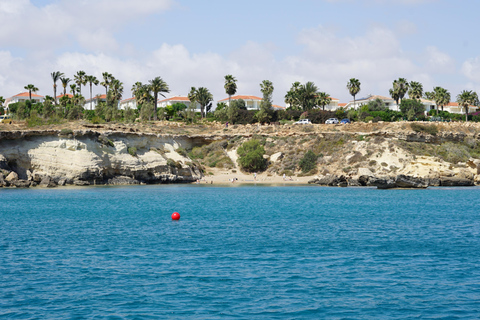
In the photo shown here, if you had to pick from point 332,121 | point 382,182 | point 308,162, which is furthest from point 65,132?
point 332,121

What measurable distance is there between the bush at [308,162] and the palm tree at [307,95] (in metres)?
32.4

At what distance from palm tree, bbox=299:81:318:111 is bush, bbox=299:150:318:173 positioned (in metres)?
32.4

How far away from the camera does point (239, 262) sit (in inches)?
977

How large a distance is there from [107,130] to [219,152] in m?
22.0

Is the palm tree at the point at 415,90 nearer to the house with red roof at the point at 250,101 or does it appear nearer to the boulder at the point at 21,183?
the house with red roof at the point at 250,101

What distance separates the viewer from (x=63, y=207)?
48781 millimetres

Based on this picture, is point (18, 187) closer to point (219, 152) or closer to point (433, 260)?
point (219, 152)

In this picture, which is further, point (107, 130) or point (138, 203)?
point (107, 130)

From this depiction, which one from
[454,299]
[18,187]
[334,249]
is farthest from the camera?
[18,187]

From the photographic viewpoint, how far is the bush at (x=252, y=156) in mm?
88875

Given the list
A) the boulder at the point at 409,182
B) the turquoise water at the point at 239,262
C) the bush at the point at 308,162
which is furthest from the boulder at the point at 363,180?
the turquoise water at the point at 239,262

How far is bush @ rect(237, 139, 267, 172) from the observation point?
88875 millimetres

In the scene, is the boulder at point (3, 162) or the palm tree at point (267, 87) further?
the palm tree at point (267, 87)

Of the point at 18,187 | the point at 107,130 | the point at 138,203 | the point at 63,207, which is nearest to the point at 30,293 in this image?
the point at 63,207
